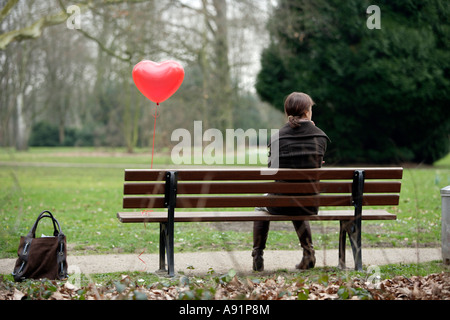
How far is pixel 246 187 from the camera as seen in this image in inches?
176

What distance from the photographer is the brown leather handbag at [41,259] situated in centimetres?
418

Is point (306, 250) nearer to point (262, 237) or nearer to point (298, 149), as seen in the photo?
point (262, 237)

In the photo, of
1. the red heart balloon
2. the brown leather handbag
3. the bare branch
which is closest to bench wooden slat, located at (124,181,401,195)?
the brown leather handbag

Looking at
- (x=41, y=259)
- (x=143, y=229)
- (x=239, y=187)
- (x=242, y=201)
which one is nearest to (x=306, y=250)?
(x=242, y=201)

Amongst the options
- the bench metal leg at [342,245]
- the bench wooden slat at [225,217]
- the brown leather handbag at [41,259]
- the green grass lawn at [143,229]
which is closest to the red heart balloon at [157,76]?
the green grass lawn at [143,229]

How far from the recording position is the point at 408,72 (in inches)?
639

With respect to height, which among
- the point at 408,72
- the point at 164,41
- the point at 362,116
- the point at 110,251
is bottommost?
the point at 110,251

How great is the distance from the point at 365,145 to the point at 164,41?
863 centimetres

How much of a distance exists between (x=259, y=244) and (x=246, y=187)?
2.02 feet

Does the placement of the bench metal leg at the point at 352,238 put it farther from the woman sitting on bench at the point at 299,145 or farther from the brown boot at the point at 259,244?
the brown boot at the point at 259,244

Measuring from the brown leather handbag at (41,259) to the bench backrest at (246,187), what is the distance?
0.62m
